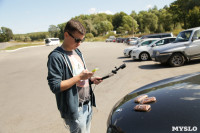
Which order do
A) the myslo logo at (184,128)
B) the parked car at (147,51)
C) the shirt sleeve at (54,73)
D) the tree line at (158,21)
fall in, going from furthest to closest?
1. the tree line at (158,21)
2. the parked car at (147,51)
3. the shirt sleeve at (54,73)
4. the myslo logo at (184,128)

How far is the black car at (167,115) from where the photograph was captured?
59.6 inches

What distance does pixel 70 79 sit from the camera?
166cm

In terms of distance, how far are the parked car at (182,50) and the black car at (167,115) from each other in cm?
661

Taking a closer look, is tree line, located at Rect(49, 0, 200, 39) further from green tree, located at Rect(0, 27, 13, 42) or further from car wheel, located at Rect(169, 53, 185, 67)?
green tree, located at Rect(0, 27, 13, 42)

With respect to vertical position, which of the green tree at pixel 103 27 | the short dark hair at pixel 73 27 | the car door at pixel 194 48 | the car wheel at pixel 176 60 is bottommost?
the car wheel at pixel 176 60

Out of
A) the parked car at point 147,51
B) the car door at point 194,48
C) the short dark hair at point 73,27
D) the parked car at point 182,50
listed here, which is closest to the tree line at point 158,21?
the short dark hair at point 73,27

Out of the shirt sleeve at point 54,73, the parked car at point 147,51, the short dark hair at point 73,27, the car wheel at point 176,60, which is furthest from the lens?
the parked car at point 147,51

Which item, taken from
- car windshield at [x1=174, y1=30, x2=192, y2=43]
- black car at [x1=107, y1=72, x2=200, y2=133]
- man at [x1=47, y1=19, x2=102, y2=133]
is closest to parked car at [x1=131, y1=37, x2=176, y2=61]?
car windshield at [x1=174, y1=30, x2=192, y2=43]

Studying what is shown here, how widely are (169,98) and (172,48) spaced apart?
Answer: 23.4 ft

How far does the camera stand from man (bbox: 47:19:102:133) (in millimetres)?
1642

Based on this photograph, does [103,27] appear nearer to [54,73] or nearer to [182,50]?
[182,50]

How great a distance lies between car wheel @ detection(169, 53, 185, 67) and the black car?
21.8 ft

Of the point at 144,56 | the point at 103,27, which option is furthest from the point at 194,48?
the point at 103,27

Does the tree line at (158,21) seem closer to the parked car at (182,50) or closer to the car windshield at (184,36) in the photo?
the parked car at (182,50)
